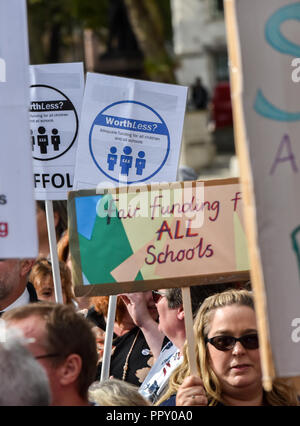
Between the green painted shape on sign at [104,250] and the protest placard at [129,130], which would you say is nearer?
the green painted shape on sign at [104,250]

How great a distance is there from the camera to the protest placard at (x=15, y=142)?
2.97 metres

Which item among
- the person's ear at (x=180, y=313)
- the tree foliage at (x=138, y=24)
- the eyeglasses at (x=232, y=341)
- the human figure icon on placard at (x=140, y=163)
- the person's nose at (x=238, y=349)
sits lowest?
the person's nose at (x=238, y=349)

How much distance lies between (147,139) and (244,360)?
51.5 inches

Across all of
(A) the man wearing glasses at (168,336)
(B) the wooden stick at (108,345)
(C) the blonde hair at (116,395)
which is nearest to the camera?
(C) the blonde hair at (116,395)

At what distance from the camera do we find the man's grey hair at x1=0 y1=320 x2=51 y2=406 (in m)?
2.60

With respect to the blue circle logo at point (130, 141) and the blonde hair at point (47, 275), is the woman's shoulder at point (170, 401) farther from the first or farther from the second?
the blonde hair at point (47, 275)

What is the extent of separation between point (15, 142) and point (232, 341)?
992mm

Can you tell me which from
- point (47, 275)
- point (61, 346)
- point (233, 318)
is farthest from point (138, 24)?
point (61, 346)

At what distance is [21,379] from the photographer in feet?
8.59

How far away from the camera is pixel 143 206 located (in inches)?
131

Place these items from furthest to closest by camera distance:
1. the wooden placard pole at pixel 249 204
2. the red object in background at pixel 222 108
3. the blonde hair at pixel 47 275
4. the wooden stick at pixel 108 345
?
the red object in background at pixel 222 108, the blonde hair at pixel 47 275, the wooden stick at pixel 108 345, the wooden placard pole at pixel 249 204

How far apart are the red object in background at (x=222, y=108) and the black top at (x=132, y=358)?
856 inches

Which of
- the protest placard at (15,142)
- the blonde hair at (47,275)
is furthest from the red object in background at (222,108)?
the protest placard at (15,142)

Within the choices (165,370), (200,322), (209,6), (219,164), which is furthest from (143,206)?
(209,6)
